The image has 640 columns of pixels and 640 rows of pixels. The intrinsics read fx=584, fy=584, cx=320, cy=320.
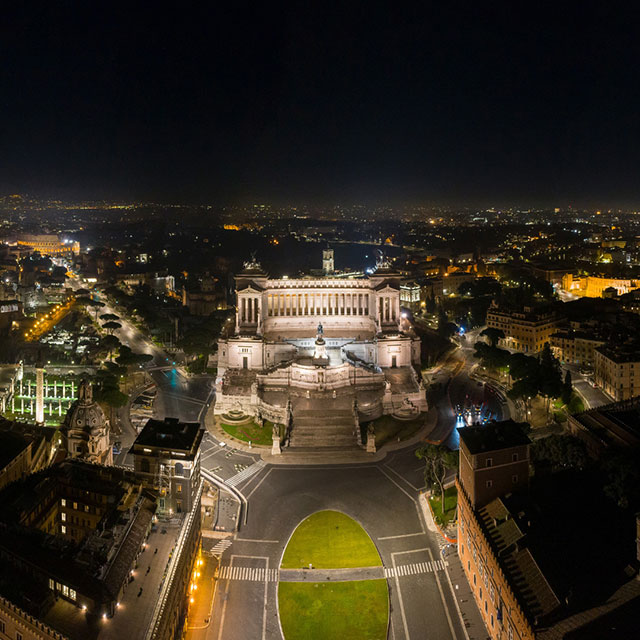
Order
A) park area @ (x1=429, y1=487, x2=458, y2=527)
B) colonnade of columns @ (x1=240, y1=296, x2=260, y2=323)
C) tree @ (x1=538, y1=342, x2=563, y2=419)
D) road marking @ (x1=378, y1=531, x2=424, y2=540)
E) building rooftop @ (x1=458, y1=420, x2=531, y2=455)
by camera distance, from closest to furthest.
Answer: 1. building rooftop @ (x1=458, y1=420, x2=531, y2=455)
2. road marking @ (x1=378, y1=531, x2=424, y2=540)
3. park area @ (x1=429, y1=487, x2=458, y2=527)
4. tree @ (x1=538, y1=342, x2=563, y2=419)
5. colonnade of columns @ (x1=240, y1=296, x2=260, y2=323)

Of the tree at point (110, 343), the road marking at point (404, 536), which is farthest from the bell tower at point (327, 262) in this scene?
the road marking at point (404, 536)

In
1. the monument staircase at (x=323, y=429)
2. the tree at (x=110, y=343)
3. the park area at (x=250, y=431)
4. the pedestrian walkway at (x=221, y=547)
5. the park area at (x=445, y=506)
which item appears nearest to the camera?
the pedestrian walkway at (x=221, y=547)

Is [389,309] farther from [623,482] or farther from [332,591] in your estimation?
[332,591]

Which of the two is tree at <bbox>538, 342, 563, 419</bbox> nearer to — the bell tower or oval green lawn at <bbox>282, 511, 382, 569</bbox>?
oval green lawn at <bbox>282, 511, 382, 569</bbox>

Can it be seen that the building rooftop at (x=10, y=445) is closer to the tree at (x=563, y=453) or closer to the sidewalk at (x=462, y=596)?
the sidewalk at (x=462, y=596)

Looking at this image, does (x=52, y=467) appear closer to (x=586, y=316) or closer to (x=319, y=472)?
(x=319, y=472)

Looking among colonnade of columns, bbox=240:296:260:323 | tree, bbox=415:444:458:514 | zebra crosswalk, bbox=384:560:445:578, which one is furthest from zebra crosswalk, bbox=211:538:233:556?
colonnade of columns, bbox=240:296:260:323
